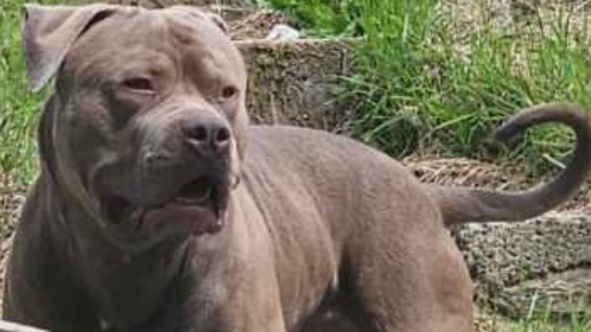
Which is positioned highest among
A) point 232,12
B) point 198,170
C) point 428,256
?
point 198,170

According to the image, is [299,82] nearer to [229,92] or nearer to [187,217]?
[229,92]

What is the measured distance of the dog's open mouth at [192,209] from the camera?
4707 mm

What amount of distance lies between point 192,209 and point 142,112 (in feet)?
0.85

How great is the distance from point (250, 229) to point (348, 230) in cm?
70

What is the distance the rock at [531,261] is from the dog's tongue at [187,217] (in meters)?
2.38

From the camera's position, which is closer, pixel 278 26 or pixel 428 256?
pixel 428 256

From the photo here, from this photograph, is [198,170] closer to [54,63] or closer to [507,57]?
[54,63]

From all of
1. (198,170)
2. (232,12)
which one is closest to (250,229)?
(198,170)

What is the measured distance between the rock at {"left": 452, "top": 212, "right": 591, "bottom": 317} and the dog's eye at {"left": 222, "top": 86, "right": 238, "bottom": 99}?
2.29 metres

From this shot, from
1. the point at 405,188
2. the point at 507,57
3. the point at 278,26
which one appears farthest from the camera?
the point at 278,26

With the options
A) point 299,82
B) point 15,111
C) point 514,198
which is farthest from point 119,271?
point 299,82

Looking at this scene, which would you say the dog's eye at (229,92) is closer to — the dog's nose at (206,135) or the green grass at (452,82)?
the dog's nose at (206,135)

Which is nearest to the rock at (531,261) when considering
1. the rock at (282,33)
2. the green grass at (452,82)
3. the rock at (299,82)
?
the green grass at (452,82)

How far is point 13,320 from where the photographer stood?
5.18 meters
